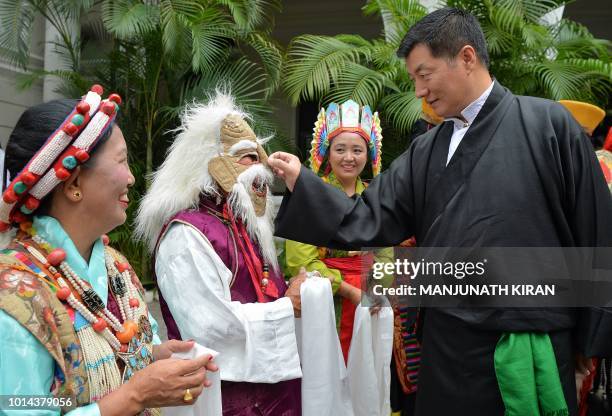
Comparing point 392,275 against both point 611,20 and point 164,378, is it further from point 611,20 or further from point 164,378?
point 611,20

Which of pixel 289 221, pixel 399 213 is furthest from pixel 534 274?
pixel 289 221

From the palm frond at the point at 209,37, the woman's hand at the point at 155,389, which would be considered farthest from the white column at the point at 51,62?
the woman's hand at the point at 155,389

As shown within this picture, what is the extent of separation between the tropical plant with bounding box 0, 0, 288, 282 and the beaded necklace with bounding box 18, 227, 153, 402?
5.08 m

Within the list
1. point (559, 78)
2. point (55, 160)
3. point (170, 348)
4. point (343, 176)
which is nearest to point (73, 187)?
point (55, 160)

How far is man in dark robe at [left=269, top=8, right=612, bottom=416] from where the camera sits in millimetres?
1973

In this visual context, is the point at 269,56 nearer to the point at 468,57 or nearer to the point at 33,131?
the point at 468,57

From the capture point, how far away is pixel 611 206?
200 centimetres

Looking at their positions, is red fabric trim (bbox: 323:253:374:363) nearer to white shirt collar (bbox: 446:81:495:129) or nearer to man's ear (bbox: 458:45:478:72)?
white shirt collar (bbox: 446:81:495:129)

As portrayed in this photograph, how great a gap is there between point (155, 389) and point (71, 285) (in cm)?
38

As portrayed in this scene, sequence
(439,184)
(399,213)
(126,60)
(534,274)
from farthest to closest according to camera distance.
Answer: (126,60) < (399,213) < (439,184) < (534,274)

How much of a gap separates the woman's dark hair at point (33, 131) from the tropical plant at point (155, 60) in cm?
496

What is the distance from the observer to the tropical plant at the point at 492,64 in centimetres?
611

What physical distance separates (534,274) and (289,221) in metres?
0.94

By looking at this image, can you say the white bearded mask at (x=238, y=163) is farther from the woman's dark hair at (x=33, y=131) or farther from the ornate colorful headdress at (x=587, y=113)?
the ornate colorful headdress at (x=587, y=113)
